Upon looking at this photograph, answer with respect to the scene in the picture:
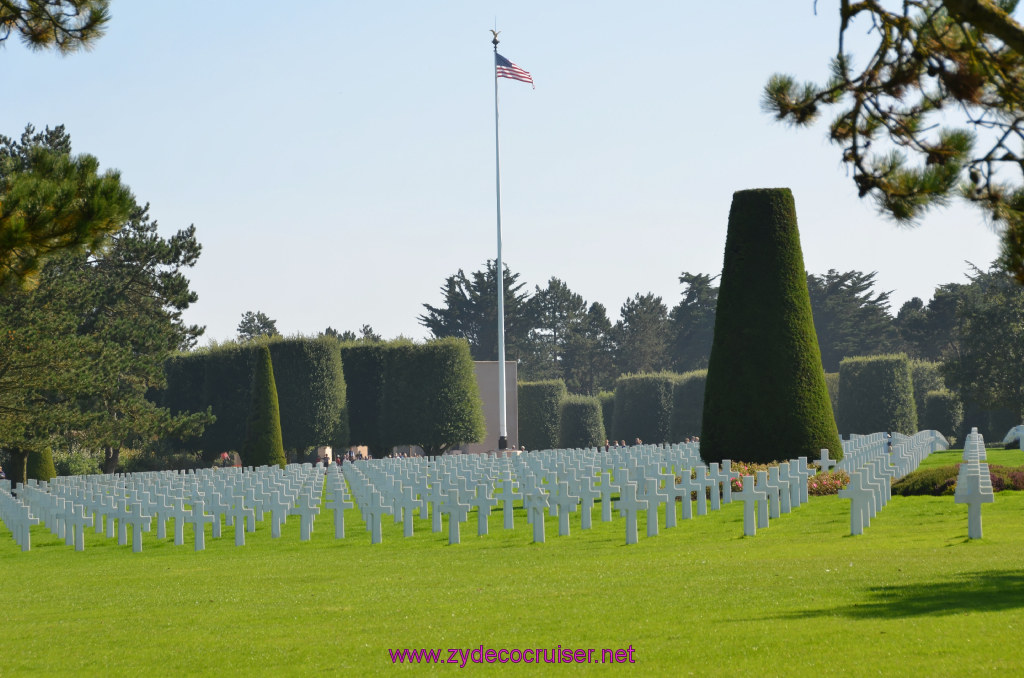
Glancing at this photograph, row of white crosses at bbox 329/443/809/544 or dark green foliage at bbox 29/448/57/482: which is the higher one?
dark green foliage at bbox 29/448/57/482

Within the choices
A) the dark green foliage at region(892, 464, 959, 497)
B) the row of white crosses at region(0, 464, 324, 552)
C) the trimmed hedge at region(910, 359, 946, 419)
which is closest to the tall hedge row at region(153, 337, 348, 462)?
the row of white crosses at region(0, 464, 324, 552)

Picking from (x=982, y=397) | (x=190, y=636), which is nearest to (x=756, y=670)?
(x=190, y=636)

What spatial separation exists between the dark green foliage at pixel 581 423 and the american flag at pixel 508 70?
19959mm

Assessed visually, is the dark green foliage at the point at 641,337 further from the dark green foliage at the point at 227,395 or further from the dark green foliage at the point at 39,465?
the dark green foliage at the point at 39,465

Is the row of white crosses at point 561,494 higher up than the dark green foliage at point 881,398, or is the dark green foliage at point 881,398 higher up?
the dark green foliage at point 881,398

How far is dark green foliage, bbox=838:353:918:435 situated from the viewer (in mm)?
48719


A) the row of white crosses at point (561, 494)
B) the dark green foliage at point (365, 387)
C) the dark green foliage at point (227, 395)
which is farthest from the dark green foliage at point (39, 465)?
the row of white crosses at point (561, 494)

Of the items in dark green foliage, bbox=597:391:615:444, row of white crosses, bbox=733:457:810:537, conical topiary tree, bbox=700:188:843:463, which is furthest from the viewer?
dark green foliage, bbox=597:391:615:444

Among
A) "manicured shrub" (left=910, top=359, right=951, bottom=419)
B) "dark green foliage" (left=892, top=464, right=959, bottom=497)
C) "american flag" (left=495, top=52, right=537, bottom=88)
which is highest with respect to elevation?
"american flag" (left=495, top=52, right=537, bottom=88)

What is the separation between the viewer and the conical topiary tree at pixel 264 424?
3662 cm

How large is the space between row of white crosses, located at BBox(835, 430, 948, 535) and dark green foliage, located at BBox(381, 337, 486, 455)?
1530cm

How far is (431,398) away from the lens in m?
44.4

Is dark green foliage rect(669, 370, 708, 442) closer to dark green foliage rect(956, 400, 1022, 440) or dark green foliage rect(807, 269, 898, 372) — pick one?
dark green foliage rect(956, 400, 1022, 440)

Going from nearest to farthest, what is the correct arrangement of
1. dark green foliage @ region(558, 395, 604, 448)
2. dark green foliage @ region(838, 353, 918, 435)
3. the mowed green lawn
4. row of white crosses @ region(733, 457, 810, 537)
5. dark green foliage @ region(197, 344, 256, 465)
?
1. the mowed green lawn
2. row of white crosses @ region(733, 457, 810, 537)
3. dark green foliage @ region(197, 344, 256, 465)
4. dark green foliage @ region(838, 353, 918, 435)
5. dark green foliage @ region(558, 395, 604, 448)
